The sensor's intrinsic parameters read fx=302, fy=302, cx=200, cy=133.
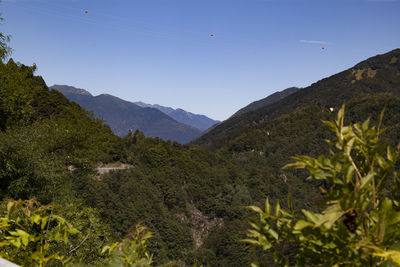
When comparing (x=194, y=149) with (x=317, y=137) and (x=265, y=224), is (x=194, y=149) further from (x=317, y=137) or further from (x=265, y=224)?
(x=265, y=224)

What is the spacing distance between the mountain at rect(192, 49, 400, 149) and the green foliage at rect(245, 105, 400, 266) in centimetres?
14413

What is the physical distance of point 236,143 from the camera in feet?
425

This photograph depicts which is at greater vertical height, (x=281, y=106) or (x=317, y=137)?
(x=281, y=106)

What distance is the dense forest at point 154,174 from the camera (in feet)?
37.0

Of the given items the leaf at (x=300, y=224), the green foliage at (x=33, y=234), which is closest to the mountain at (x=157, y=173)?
the leaf at (x=300, y=224)

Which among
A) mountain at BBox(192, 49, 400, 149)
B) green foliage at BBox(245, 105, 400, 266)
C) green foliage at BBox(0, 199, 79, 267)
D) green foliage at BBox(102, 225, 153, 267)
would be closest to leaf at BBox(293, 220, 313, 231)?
green foliage at BBox(245, 105, 400, 266)

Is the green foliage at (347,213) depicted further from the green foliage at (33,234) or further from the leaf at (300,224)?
the green foliage at (33,234)

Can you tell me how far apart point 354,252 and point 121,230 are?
55.2 m

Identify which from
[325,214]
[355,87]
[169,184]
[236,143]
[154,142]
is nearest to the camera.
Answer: [325,214]

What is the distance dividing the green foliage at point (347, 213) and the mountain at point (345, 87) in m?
144

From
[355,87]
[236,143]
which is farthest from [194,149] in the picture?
[355,87]

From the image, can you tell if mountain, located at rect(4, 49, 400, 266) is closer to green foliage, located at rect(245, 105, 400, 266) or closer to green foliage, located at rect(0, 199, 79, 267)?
green foliage, located at rect(245, 105, 400, 266)

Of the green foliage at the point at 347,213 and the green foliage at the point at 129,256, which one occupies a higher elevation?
the green foliage at the point at 347,213

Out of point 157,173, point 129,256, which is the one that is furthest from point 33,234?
point 157,173
